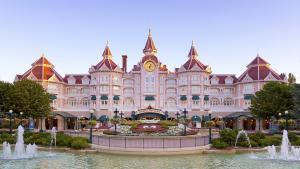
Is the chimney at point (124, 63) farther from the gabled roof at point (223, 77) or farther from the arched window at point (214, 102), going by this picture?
the arched window at point (214, 102)

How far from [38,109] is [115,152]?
30.6 m

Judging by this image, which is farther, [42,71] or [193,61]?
[193,61]

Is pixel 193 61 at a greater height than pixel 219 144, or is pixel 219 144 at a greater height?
pixel 193 61

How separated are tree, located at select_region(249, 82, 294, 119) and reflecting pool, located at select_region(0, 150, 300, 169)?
26.9 meters

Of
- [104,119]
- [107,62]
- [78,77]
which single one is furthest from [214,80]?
[78,77]

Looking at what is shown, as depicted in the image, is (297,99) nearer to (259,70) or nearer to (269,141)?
(269,141)

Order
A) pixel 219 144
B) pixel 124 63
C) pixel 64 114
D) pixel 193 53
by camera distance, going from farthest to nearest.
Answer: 1. pixel 124 63
2. pixel 193 53
3. pixel 64 114
4. pixel 219 144

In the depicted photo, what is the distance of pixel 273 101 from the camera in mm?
55531

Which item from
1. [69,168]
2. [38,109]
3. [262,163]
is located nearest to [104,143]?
[69,168]

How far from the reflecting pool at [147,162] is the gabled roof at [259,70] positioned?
4779 centimetres

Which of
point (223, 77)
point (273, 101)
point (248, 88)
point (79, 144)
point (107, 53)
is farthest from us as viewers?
point (107, 53)

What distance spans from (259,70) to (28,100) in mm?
50613

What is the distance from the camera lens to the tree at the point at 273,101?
54856 mm

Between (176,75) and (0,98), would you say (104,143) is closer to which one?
(0,98)
